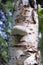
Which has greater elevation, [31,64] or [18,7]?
[18,7]

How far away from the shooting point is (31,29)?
942 millimetres

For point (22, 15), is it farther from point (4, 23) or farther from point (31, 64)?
point (4, 23)

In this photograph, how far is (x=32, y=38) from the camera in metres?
0.91

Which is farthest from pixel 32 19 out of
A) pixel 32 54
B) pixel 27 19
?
pixel 32 54

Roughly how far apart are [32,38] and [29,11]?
0.60 feet

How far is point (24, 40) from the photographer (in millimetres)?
883

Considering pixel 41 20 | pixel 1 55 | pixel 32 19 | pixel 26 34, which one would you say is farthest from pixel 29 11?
pixel 1 55

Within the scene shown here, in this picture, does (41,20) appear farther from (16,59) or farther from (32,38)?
(16,59)

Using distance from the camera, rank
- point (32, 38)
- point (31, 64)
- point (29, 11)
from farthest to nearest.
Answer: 1. point (29, 11)
2. point (32, 38)
3. point (31, 64)

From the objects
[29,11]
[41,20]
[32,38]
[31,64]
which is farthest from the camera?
[41,20]

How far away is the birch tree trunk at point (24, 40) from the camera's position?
0.85m

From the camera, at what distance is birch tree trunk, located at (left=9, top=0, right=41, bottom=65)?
846mm

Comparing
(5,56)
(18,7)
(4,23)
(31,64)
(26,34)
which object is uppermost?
(18,7)

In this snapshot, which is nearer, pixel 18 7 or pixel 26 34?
pixel 26 34
